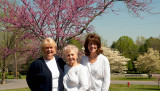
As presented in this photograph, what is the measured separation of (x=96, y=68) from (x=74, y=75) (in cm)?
34

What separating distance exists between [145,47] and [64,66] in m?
48.5

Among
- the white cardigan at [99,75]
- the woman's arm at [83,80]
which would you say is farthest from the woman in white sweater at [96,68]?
the woman's arm at [83,80]

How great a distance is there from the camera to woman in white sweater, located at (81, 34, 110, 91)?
10.8 ft

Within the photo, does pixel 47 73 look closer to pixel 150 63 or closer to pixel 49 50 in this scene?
pixel 49 50

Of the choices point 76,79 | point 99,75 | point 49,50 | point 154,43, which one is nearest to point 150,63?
point 154,43

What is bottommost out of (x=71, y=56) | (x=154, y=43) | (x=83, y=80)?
(x=83, y=80)

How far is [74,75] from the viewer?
126 inches

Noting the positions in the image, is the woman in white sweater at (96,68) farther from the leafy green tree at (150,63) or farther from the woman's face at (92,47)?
the leafy green tree at (150,63)

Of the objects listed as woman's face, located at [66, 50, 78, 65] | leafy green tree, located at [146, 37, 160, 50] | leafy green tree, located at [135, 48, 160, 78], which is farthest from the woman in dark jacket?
leafy green tree, located at [146, 37, 160, 50]

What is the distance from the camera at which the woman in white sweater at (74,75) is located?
3.15 m

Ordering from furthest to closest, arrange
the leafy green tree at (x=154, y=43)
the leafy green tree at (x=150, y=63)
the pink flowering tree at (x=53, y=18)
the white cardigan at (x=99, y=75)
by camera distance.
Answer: the leafy green tree at (x=154, y=43), the leafy green tree at (x=150, y=63), the pink flowering tree at (x=53, y=18), the white cardigan at (x=99, y=75)

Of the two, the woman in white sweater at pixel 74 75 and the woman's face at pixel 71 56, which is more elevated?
the woman's face at pixel 71 56

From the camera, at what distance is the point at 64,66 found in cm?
336

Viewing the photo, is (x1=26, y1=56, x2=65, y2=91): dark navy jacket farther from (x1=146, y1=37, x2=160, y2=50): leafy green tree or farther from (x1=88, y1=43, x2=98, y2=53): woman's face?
(x1=146, y1=37, x2=160, y2=50): leafy green tree
